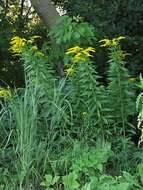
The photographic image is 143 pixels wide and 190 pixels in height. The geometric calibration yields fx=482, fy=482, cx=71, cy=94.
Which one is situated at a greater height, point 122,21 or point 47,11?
point 47,11

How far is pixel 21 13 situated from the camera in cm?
947

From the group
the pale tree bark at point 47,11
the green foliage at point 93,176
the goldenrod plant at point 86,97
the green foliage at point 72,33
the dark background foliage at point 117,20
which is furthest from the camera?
the pale tree bark at point 47,11

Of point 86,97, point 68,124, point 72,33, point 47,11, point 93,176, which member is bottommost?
point 93,176

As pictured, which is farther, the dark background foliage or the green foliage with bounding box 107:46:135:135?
the dark background foliage

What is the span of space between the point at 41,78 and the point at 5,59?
362cm

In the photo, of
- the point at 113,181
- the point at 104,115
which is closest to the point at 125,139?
the point at 104,115

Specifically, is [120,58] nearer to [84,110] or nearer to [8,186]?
[84,110]

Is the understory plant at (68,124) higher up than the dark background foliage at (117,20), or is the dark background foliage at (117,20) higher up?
the dark background foliage at (117,20)

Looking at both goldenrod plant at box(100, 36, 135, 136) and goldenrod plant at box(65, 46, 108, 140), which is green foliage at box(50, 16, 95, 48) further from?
goldenrod plant at box(100, 36, 135, 136)

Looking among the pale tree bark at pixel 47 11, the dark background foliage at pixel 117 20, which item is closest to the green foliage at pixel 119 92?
the dark background foliage at pixel 117 20

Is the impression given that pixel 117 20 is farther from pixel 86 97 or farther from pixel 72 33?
pixel 86 97

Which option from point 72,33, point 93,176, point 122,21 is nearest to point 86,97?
point 93,176

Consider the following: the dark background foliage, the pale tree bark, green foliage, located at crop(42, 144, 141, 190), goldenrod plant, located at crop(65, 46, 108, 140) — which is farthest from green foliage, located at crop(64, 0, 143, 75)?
green foliage, located at crop(42, 144, 141, 190)

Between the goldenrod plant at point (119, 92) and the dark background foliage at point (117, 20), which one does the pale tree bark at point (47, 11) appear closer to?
the dark background foliage at point (117, 20)
